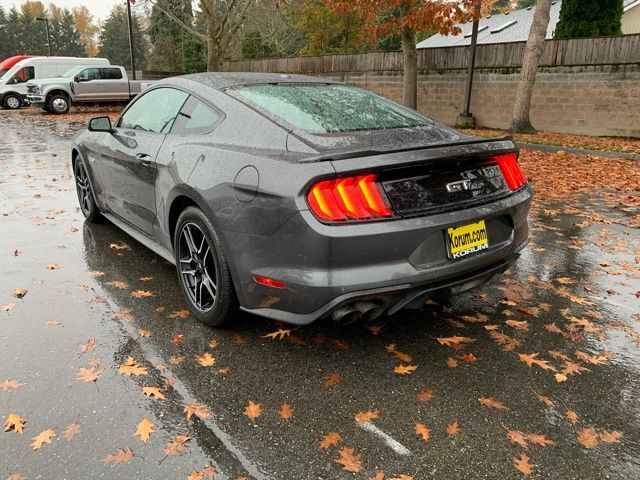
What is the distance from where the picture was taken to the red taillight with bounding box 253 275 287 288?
2.73 meters

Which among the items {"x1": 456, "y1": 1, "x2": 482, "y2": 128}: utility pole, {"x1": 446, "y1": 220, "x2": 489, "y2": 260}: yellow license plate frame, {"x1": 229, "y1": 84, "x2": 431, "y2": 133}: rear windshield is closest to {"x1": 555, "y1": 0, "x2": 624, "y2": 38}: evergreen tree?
{"x1": 456, "y1": 1, "x2": 482, "y2": 128}: utility pole

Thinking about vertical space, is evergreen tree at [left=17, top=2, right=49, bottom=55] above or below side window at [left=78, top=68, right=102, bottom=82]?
above

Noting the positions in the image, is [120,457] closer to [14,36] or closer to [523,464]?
[523,464]

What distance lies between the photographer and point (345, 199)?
8.43 ft

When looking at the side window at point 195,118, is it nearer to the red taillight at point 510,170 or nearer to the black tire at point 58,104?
the red taillight at point 510,170

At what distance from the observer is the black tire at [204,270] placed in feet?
10.1

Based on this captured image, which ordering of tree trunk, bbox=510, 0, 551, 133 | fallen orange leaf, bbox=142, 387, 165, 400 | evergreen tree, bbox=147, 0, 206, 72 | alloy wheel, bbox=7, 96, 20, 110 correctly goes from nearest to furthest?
fallen orange leaf, bbox=142, 387, 165, 400 → tree trunk, bbox=510, 0, 551, 133 → alloy wheel, bbox=7, 96, 20, 110 → evergreen tree, bbox=147, 0, 206, 72

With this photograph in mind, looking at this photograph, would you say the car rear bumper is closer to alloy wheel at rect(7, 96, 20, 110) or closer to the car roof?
the car roof

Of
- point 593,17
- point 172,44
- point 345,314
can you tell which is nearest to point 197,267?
point 345,314

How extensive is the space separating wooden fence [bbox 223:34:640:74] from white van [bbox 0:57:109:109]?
1007cm

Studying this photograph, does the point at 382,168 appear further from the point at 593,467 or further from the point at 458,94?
the point at 458,94

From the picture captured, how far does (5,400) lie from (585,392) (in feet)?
9.71

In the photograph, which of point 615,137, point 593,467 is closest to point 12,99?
point 615,137

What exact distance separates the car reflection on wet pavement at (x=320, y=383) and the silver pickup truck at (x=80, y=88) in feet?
66.6
